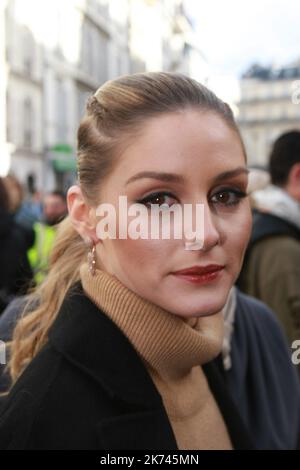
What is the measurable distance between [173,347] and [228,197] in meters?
0.29

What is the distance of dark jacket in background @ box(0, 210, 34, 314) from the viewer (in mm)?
3367

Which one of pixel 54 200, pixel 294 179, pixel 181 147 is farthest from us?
pixel 54 200

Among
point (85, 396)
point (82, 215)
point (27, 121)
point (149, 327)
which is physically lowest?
point (85, 396)

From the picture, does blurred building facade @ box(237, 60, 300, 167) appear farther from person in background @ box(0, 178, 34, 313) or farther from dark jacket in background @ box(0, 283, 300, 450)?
dark jacket in background @ box(0, 283, 300, 450)

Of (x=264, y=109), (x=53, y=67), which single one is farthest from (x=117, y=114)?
(x=264, y=109)

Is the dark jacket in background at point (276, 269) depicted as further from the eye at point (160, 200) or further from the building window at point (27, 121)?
the building window at point (27, 121)

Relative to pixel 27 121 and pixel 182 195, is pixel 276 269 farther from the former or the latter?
pixel 27 121

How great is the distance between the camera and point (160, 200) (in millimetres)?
1065

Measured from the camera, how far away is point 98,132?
1.19m

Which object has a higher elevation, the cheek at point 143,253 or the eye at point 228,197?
the eye at point 228,197

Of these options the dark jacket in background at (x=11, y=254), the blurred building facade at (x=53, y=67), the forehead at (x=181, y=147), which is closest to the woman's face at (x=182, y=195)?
the forehead at (x=181, y=147)

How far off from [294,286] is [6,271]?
169 cm

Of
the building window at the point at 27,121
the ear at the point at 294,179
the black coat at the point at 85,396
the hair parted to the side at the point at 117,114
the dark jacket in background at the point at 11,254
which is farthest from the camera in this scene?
the building window at the point at 27,121

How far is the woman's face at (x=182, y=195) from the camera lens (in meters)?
1.04
